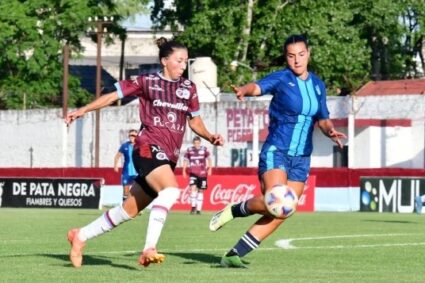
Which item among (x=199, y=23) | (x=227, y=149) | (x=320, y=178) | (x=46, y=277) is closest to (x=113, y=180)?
(x=320, y=178)

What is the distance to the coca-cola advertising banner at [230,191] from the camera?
125 ft

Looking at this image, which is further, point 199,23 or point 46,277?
point 199,23

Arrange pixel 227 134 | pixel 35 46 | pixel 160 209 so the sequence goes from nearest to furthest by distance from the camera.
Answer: pixel 160 209 → pixel 227 134 → pixel 35 46

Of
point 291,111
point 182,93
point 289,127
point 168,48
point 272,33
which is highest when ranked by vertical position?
point 272,33

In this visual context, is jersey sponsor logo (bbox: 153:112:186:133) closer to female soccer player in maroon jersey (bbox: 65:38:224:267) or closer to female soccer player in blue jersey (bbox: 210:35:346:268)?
female soccer player in maroon jersey (bbox: 65:38:224:267)

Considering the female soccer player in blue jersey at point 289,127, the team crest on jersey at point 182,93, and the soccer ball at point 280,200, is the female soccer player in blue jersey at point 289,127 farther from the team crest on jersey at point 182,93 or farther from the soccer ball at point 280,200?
the team crest on jersey at point 182,93

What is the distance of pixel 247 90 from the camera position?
12586 millimetres

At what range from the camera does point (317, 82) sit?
13242 mm

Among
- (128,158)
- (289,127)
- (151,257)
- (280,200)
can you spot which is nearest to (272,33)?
(128,158)

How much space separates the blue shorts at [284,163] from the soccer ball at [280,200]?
10.0 inches

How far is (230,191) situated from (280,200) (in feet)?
85.0

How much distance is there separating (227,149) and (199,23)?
14.1 metres

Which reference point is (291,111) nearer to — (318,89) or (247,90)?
(318,89)

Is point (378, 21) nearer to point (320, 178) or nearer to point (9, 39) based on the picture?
point (9, 39)
